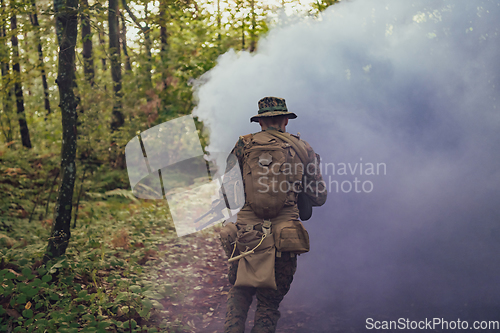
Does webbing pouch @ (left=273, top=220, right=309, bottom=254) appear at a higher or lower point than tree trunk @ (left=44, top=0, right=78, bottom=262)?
lower

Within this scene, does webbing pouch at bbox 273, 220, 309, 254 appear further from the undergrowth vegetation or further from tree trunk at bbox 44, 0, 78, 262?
tree trunk at bbox 44, 0, 78, 262

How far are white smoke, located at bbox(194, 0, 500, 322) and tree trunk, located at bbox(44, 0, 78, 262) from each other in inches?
120

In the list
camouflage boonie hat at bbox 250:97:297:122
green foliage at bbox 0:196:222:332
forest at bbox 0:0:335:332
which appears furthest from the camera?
forest at bbox 0:0:335:332

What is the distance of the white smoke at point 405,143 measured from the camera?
4152 mm

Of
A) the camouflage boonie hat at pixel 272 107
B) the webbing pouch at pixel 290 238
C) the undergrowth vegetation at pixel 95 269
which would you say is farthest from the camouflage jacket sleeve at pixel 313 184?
the undergrowth vegetation at pixel 95 269

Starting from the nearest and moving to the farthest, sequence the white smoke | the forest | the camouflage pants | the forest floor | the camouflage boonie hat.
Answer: the camouflage pants → the camouflage boonie hat → the forest floor → the forest → the white smoke

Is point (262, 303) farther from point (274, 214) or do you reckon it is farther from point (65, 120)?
point (65, 120)

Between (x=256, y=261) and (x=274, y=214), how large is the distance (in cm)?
43

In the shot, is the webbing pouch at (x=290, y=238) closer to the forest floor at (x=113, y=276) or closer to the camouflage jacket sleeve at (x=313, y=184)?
the camouflage jacket sleeve at (x=313, y=184)

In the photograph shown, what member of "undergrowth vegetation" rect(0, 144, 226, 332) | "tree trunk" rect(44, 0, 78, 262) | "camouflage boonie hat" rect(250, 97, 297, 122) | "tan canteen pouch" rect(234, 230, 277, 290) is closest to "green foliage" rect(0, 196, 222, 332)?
"undergrowth vegetation" rect(0, 144, 226, 332)

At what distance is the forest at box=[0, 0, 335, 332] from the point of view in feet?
12.5

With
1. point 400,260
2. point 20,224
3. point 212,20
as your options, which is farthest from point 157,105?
point 400,260

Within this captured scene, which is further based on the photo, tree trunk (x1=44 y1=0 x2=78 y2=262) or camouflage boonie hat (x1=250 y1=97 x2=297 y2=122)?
tree trunk (x1=44 y1=0 x2=78 y2=262)

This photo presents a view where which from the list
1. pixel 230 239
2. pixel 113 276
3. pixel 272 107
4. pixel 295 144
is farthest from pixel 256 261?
pixel 113 276
